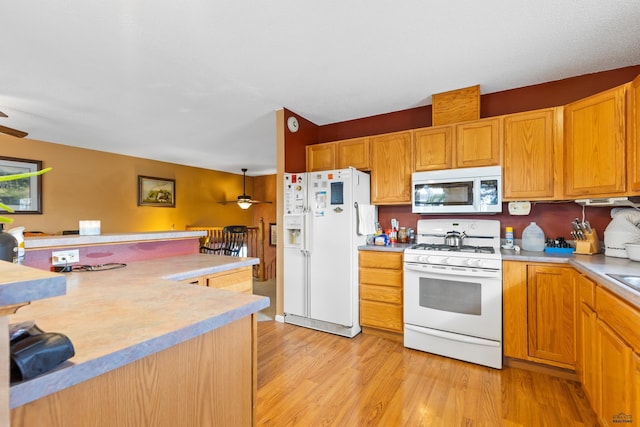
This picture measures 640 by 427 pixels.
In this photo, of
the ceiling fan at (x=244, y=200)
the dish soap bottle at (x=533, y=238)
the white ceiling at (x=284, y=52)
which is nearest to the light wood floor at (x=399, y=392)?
the dish soap bottle at (x=533, y=238)

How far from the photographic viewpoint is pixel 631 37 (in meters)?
1.98

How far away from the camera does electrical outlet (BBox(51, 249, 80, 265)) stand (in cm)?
162

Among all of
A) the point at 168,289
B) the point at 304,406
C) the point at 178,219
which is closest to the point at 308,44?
the point at 168,289

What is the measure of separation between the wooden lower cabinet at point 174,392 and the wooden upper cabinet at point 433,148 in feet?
A: 7.84

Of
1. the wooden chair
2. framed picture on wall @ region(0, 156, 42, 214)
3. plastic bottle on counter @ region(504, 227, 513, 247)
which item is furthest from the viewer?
the wooden chair

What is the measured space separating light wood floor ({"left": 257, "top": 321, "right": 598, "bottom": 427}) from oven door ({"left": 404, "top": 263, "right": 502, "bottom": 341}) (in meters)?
0.29

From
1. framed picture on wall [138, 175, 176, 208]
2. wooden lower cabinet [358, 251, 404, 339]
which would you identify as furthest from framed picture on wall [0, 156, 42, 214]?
wooden lower cabinet [358, 251, 404, 339]

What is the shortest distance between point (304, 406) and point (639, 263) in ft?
7.62

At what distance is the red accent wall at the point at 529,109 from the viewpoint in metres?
2.45

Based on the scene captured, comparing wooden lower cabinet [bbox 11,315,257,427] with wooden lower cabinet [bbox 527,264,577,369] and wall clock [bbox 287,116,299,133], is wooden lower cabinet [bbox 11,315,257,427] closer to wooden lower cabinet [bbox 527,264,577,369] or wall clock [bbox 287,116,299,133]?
wooden lower cabinet [bbox 527,264,577,369]

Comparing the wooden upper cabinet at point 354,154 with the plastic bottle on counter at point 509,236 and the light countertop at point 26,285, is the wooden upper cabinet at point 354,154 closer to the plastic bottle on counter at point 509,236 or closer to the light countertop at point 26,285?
the plastic bottle on counter at point 509,236

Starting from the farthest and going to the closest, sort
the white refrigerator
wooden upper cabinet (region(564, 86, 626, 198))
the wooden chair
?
the wooden chair < the white refrigerator < wooden upper cabinet (region(564, 86, 626, 198))

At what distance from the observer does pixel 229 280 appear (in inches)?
72.7

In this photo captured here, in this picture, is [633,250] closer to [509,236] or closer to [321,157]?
[509,236]
